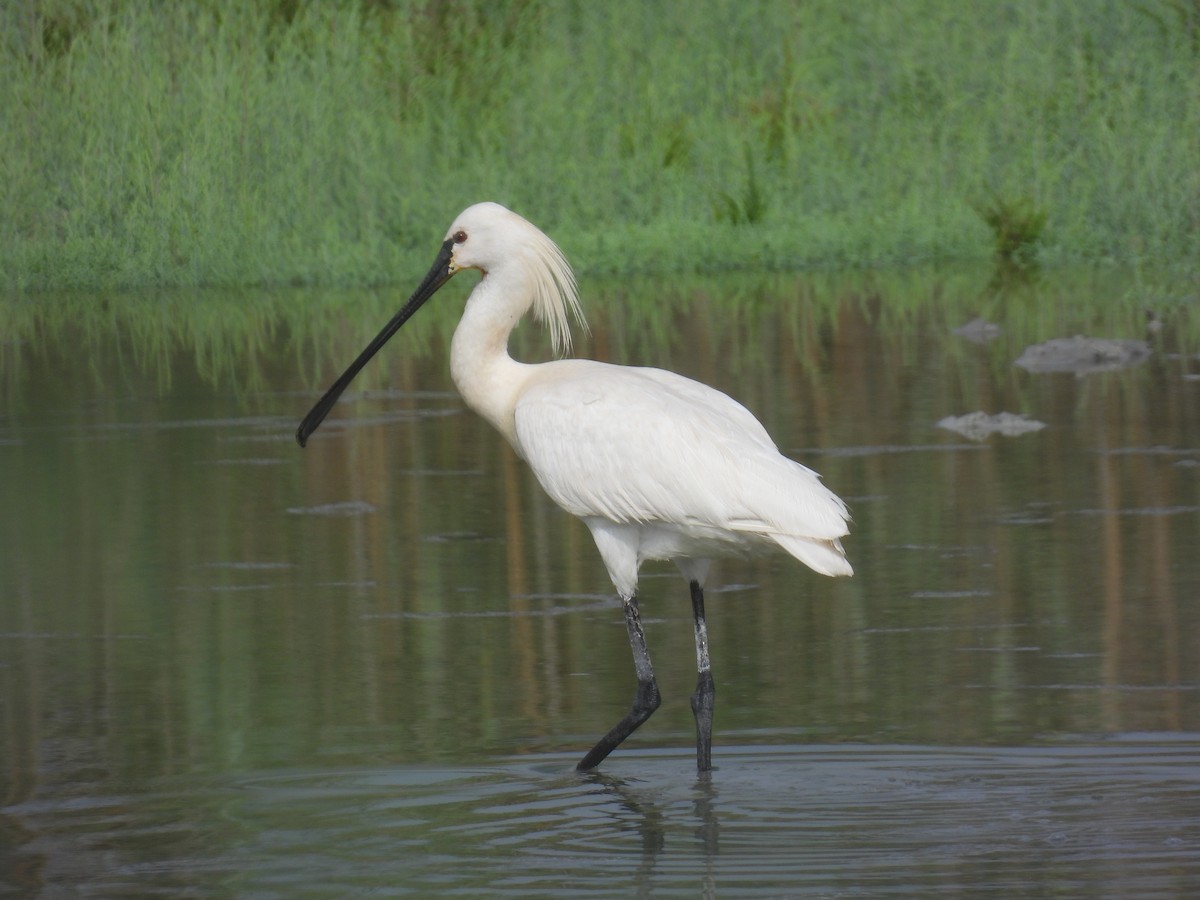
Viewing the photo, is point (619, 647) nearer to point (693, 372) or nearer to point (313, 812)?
point (313, 812)

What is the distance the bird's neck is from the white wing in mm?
103

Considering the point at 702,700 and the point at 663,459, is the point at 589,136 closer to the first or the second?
the point at 663,459

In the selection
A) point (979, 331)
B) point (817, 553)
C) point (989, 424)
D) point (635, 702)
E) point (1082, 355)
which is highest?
point (979, 331)

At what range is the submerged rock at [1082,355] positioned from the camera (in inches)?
520

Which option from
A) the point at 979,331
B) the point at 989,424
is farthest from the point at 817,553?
the point at 979,331

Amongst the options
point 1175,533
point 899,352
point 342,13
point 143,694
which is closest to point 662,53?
point 342,13

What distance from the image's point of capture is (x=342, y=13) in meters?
23.2

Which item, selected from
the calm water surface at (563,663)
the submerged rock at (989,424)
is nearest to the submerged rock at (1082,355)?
the calm water surface at (563,663)

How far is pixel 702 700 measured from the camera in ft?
19.8

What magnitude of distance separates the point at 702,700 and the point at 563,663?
41.7 inches

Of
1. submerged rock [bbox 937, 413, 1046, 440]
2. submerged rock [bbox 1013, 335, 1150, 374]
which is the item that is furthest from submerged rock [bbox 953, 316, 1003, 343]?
submerged rock [bbox 937, 413, 1046, 440]

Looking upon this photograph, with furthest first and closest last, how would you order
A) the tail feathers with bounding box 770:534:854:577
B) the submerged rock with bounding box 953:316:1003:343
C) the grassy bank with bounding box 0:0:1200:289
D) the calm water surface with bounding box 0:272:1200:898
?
the grassy bank with bounding box 0:0:1200:289 → the submerged rock with bounding box 953:316:1003:343 → the tail feathers with bounding box 770:534:854:577 → the calm water surface with bounding box 0:272:1200:898

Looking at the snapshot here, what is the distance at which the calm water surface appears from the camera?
521cm

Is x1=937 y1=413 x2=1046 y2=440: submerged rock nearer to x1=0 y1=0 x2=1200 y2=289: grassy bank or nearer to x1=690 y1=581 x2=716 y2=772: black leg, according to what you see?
x1=690 y1=581 x2=716 y2=772: black leg
